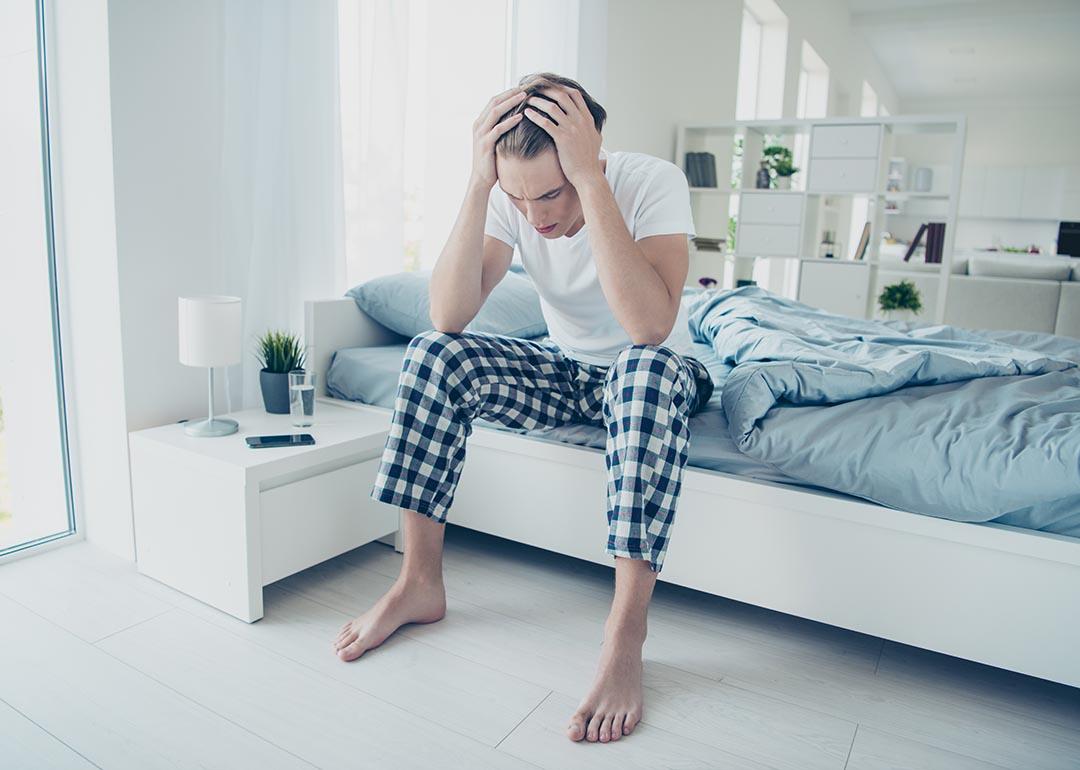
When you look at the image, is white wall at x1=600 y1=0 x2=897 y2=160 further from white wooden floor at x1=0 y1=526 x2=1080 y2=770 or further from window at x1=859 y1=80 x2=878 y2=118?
window at x1=859 y1=80 x2=878 y2=118

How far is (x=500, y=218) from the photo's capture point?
1.57 metres

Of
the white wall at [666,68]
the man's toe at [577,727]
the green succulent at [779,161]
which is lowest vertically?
the man's toe at [577,727]

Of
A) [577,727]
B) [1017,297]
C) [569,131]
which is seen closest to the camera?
[577,727]

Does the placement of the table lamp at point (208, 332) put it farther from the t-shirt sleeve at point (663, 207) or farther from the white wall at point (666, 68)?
the white wall at point (666, 68)

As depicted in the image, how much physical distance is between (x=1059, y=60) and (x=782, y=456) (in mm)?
7949

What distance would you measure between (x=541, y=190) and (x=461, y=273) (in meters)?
0.24

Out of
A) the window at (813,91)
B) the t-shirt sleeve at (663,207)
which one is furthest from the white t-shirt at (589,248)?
the window at (813,91)

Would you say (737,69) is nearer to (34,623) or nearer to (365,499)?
(365,499)

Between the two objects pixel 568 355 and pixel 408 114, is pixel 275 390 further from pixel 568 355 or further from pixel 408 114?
pixel 408 114

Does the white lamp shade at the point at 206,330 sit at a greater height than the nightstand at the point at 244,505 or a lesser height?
greater

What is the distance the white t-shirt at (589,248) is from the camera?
4.65 ft

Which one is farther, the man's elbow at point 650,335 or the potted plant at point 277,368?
the potted plant at point 277,368

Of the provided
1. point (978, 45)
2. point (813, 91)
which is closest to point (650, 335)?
point (813, 91)

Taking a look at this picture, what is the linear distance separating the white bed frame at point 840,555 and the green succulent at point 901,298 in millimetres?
3002
